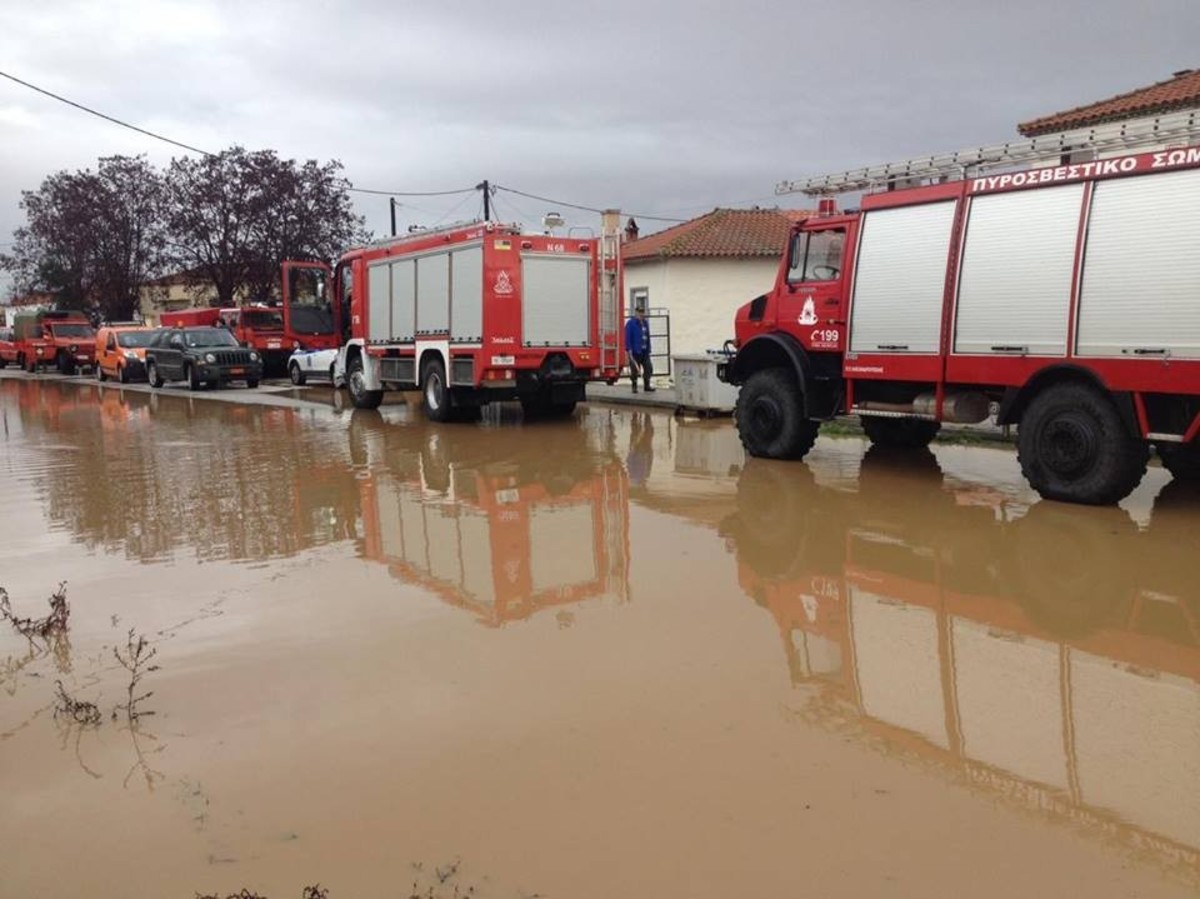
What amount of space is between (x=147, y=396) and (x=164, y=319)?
60.0 feet

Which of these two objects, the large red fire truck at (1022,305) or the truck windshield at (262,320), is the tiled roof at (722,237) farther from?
the large red fire truck at (1022,305)

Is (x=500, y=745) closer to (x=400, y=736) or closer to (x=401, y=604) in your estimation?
(x=400, y=736)

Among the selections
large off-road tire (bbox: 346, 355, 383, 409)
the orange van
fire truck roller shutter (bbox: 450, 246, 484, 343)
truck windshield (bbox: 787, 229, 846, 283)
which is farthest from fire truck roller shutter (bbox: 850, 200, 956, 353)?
the orange van

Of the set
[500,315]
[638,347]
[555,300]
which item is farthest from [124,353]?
[555,300]

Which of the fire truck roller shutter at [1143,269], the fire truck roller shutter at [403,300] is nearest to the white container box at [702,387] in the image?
the fire truck roller shutter at [403,300]

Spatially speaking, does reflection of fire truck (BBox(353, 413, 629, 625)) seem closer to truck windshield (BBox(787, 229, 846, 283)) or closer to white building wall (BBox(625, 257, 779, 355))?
truck windshield (BBox(787, 229, 846, 283))

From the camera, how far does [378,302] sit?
19.3 m

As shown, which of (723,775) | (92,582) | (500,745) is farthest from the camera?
(92,582)

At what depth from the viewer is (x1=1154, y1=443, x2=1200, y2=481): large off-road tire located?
949 centimetres

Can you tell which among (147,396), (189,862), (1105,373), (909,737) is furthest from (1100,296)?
(147,396)

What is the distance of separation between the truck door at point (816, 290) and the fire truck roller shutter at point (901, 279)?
36 cm

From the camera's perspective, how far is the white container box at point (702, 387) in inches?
680

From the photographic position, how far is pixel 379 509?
30.8 ft

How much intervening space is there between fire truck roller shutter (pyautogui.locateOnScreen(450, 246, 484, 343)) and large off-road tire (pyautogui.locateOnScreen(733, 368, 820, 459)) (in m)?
5.56
